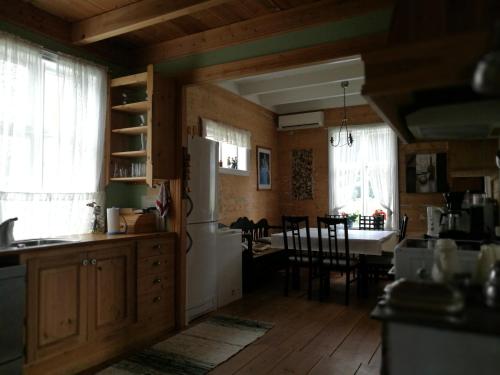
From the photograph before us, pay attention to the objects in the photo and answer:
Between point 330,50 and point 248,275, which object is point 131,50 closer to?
point 330,50

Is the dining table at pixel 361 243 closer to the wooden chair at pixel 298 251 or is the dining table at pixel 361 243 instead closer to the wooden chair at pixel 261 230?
the wooden chair at pixel 298 251

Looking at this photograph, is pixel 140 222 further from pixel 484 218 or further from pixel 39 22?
pixel 484 218

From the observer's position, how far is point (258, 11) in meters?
3.08

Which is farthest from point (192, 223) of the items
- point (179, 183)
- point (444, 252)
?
point (444, 252)

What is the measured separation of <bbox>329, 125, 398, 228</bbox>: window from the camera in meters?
6.42

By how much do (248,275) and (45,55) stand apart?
3228mm

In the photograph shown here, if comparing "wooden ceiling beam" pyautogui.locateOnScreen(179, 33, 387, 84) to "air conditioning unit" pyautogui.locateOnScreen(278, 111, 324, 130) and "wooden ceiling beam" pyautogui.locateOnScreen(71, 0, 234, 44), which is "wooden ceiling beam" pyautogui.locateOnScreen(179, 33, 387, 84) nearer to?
"wooden ceiling beam" pyautogui.locateOnScreen(71, 0, 234, 44)

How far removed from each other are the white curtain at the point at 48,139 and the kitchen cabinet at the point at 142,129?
0.47 ft

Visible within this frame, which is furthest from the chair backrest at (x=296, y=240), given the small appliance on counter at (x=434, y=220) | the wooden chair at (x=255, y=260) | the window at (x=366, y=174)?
the window at (x=366, y=174)

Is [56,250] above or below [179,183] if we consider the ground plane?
below

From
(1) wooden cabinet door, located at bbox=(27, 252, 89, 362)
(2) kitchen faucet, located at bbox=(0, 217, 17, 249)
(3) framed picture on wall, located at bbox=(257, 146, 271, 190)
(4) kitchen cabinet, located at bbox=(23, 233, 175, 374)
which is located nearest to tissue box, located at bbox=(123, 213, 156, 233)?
(4) kitchen cabinet, located at bbox=(23, 233, 175, 374)

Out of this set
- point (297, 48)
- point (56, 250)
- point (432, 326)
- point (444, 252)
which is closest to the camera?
point (432, 326)

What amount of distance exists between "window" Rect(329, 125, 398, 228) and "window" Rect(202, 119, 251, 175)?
5.58ft

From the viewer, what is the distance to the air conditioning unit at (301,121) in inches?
273
